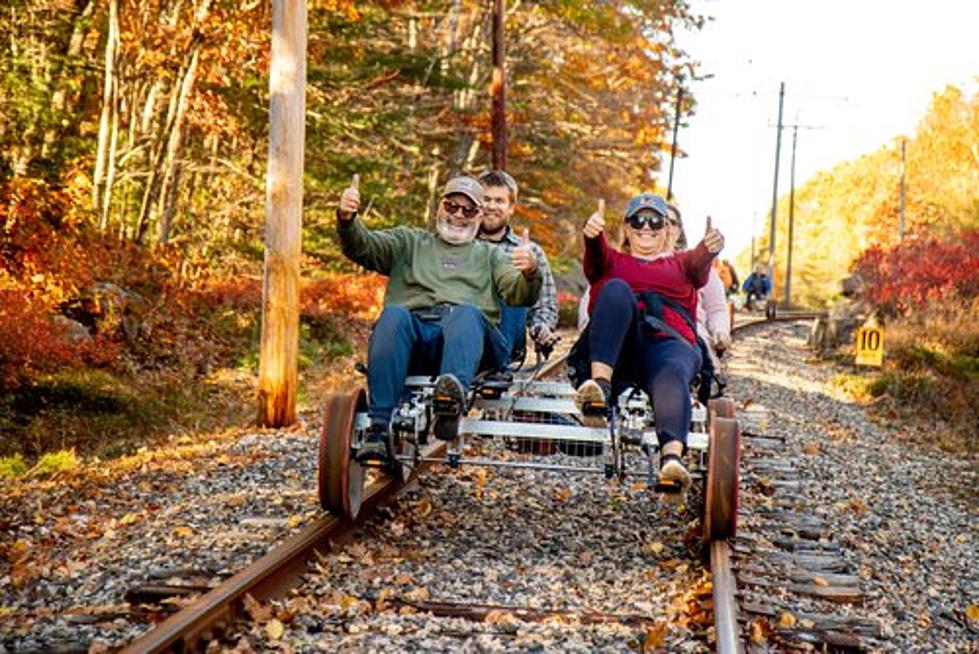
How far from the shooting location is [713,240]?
5742mm

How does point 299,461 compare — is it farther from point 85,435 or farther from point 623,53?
point 623,53

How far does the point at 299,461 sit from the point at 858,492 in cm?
419

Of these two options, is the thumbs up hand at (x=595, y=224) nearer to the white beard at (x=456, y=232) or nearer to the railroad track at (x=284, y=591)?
the white beard at (x=456, y=232)

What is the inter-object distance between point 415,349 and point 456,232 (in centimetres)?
76

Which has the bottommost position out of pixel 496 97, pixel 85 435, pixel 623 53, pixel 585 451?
pixel 85 435

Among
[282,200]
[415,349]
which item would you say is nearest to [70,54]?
[282,200]

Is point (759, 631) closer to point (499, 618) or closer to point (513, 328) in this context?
point (499, 618)

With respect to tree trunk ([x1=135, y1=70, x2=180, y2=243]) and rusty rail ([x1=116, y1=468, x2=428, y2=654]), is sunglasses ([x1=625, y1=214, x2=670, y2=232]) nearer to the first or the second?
rusty rail ([x1=116, y1=468, x2=428, y2=654])

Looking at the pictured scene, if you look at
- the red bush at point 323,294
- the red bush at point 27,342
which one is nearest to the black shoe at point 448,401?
the red bush at point 27,342

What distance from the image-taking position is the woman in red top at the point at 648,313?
17.6 ft

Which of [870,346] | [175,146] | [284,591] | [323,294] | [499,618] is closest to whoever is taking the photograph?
[499,618]

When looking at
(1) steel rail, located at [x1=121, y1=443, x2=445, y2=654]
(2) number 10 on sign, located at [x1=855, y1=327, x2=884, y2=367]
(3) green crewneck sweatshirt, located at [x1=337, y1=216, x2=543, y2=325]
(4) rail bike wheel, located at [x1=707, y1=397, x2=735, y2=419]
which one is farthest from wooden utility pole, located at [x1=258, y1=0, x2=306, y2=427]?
(2) number 10 on sign, located at [x1=855, y1=327, x2=884, y2=367]

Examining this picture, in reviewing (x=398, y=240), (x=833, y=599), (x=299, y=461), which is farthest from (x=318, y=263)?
(x=833, y=599)

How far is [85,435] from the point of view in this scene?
1024cm
